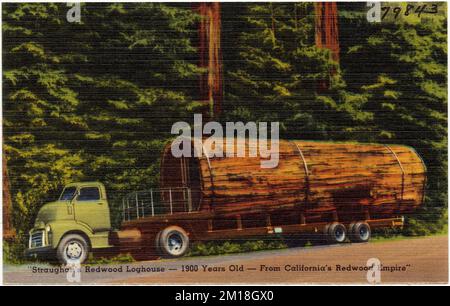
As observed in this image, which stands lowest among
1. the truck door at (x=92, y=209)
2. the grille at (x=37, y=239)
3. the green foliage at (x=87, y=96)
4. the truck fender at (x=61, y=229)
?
the grille at (x=37, y=239)

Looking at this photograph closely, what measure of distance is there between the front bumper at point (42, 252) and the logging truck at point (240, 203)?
0.02m

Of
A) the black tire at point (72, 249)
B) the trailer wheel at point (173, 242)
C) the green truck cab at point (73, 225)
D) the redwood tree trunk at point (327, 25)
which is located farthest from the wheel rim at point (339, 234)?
the black tire at point (72, 249)

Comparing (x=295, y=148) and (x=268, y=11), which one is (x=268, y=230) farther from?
(x=268, y=11)

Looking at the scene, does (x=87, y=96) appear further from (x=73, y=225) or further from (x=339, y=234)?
(x=339, y=234)

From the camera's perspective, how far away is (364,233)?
1345 cm

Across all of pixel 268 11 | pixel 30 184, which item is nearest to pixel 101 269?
pixel 30 184

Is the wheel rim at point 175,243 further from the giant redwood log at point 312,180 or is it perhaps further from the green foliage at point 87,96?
the green foliage at point 87,96

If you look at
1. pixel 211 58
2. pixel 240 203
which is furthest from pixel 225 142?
pixel 211 58

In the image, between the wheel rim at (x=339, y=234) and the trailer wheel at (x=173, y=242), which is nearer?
the trailer wheel at (x=173, y=242)

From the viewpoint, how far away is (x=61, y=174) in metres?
13.1

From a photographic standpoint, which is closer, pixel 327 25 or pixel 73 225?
pixel 73 225

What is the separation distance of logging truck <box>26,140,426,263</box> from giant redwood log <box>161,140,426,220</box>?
0.05 feet

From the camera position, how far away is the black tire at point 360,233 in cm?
1340

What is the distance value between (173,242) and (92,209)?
4.42 feet
